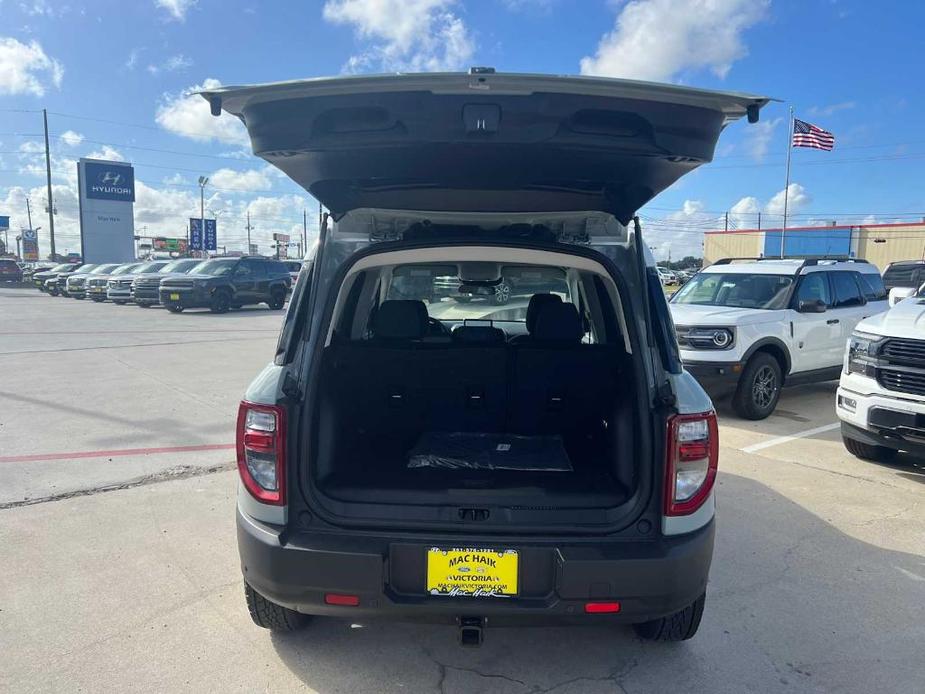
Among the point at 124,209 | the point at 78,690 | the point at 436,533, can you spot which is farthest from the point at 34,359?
the point at 124,209

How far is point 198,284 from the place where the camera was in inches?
759

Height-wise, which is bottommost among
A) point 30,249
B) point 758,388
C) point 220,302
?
point 758,388

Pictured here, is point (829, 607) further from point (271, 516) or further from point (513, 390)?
point (271, 516)

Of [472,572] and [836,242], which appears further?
A: [836,242]

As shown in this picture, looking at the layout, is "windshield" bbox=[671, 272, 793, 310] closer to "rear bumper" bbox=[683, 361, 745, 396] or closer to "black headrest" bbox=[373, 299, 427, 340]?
"rear bumper" bbox=[683, 361, 745, 396]

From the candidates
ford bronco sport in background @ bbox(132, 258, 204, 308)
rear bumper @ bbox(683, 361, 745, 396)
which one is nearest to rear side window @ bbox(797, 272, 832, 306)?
rear bumper @ bbox(683, 361, 745, 396)

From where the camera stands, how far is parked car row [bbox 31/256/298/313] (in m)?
19.3

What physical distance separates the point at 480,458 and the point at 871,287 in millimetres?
8151

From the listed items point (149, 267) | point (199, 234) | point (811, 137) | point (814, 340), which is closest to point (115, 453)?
point (814, 340)

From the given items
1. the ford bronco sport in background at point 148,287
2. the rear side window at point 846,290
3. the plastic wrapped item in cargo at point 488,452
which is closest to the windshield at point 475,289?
the plastic wrapped item in cargo at point 488,452

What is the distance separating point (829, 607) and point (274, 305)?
810 inches

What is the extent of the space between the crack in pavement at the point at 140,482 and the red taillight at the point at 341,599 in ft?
10.0

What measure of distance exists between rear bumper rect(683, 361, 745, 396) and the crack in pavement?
475cm

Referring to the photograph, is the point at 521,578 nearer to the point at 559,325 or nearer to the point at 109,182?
the point at 559,325
